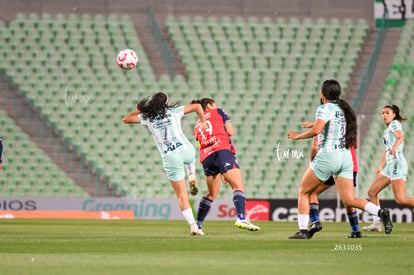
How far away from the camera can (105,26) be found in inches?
1139

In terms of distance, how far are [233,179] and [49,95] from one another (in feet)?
47.6

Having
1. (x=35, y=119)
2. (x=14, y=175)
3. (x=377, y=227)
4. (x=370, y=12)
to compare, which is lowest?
(x=377, y=227)

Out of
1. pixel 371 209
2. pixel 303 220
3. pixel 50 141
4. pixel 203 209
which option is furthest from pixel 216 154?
pixel 50 141

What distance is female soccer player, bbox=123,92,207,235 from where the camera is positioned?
504 inches

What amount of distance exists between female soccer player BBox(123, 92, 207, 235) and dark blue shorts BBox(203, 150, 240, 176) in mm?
881

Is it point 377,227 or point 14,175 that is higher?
point 14,175

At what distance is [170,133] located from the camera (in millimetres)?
12898

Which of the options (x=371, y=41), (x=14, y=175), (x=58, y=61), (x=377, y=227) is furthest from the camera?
(x=371, y=41)

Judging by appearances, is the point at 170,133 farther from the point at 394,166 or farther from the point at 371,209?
the point at 394,166

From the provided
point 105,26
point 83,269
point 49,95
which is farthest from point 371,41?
point 83,269

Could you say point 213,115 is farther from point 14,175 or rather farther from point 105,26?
point 105,26

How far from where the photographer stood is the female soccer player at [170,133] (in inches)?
504

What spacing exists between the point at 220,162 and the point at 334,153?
255 cm

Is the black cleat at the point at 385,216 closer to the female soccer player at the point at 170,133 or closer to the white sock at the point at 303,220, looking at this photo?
the white sock at the point at 303,220
